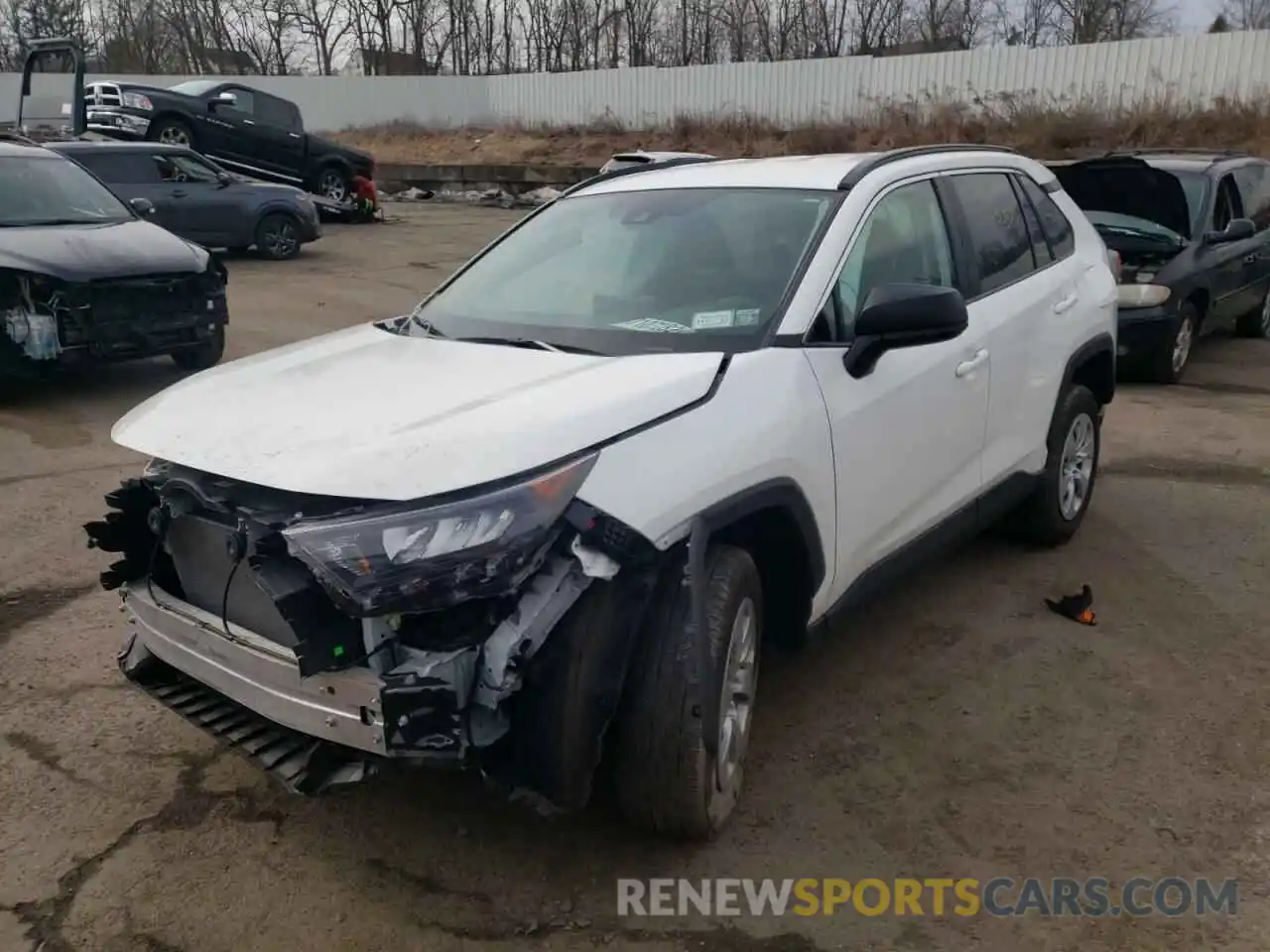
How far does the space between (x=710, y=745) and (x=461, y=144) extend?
31969mm

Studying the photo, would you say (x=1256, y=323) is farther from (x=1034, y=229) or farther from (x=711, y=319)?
(x=711, y=319)

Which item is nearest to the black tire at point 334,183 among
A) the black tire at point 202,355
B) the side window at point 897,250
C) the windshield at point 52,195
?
the windshield at point 52,195

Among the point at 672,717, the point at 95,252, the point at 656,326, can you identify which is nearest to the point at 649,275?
the point at 656,326

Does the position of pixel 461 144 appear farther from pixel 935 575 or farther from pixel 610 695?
pixel 610 695

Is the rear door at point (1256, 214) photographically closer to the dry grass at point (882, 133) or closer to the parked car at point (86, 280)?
the parked car at point (86, 280)

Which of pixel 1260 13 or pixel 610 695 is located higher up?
pixel 1260 13

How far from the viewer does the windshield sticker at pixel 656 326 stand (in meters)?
3.46

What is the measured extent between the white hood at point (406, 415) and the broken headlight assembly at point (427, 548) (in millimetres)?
57

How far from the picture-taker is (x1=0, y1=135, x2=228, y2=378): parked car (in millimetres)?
7566

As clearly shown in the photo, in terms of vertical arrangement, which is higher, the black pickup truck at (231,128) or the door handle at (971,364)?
the black pickup truck at (231,128)

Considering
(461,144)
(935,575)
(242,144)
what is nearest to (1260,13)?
(461,144)

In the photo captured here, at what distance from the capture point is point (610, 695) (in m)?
2.62

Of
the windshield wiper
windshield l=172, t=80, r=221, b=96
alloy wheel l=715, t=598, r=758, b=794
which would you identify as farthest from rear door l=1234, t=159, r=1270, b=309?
windshield l=172, t=80, r=221, b=96

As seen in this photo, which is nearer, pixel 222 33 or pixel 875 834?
pixel 875 834
